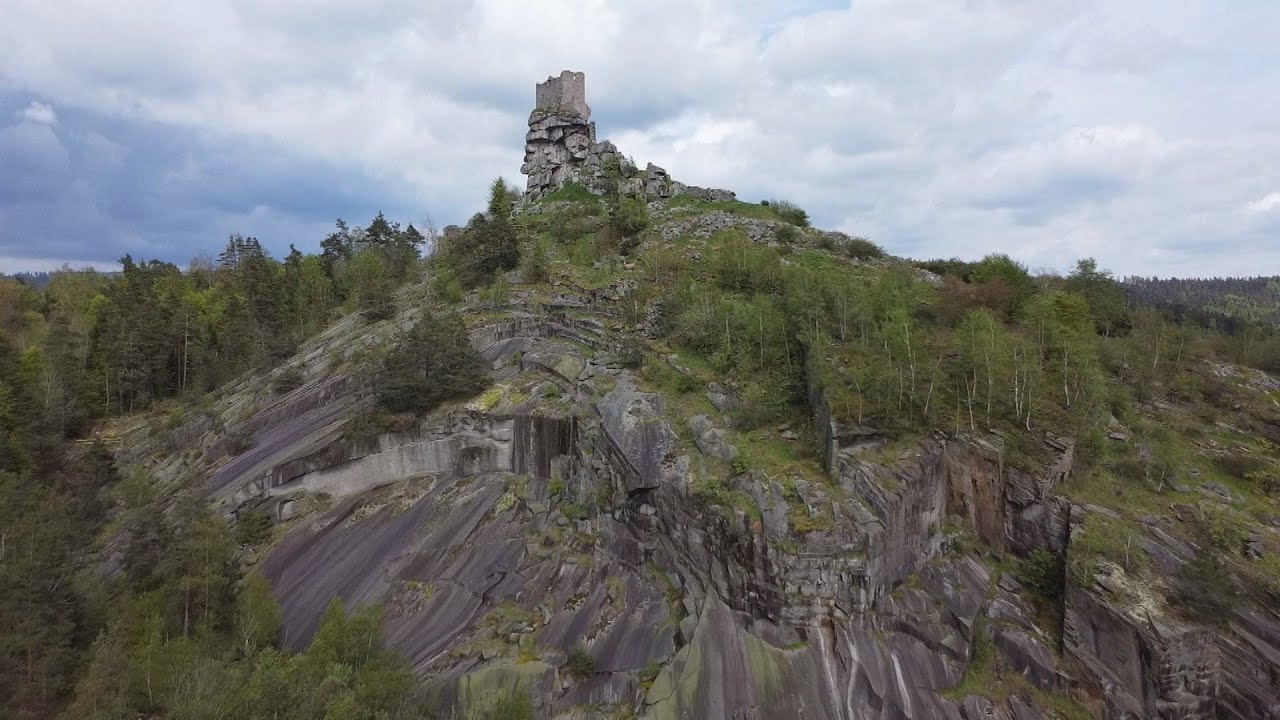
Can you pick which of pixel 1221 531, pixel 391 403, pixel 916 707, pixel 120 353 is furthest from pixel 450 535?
pixel 120 353

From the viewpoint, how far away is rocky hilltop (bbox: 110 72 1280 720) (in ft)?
56.1

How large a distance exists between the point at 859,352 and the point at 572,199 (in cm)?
3953

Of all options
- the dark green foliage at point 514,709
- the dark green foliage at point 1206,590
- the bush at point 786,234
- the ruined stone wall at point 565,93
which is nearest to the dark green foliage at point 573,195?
the ruined stone wall at point 565,93

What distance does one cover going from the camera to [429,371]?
26750mm

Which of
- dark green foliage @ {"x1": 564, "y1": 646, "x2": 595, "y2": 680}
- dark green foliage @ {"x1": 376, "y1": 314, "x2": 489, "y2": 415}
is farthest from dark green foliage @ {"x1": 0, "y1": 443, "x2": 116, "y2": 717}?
dark green foliage @ {"x1": 564, "y1": 646, "x2": 595, "y2": 680}

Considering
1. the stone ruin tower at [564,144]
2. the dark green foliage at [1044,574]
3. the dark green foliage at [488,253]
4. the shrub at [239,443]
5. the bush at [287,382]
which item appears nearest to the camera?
the dark green foliage at [1044,574]

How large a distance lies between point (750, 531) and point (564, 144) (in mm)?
53511

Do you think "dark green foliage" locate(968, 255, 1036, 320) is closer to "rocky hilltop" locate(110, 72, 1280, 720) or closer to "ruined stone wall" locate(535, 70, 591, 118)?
"rocky hilltop" locate(110, 72, 1280, 720)

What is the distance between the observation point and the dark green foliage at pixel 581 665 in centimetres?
1866

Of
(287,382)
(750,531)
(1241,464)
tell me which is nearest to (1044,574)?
(750,531)

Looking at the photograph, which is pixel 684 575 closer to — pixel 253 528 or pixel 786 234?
pixel 253 528

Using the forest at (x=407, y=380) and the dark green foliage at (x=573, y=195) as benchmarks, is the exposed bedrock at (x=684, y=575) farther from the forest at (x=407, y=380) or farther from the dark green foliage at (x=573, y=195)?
the dark green foliage at (x=573, y=195)

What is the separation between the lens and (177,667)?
18.0 metres

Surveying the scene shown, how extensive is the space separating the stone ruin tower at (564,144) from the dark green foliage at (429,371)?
36.1 meters
